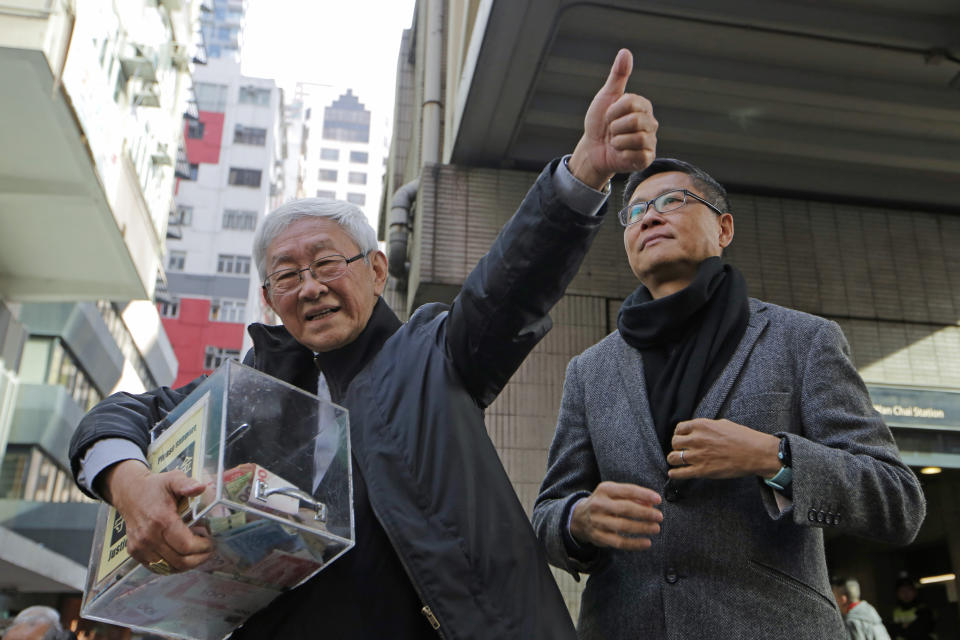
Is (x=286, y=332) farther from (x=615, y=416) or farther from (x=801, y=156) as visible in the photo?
(x=801, y=156)

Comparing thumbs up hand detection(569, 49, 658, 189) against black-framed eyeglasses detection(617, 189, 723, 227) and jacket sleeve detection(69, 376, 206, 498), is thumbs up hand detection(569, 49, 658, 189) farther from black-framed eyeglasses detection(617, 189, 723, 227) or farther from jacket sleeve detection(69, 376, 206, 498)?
jacket sleeve detection(69, 376, 206, 498)

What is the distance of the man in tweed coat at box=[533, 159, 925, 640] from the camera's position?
179cm

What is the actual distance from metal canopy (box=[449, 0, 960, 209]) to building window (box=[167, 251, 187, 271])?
168ft

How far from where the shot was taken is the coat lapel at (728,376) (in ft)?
6.59

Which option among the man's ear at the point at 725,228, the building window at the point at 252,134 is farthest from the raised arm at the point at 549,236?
the building window at the point at 252,134

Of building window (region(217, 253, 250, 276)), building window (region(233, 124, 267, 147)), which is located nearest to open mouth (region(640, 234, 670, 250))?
building window (region(217, 253, 250, 276))

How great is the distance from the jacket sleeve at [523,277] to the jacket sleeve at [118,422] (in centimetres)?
64

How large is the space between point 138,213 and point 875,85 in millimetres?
16473

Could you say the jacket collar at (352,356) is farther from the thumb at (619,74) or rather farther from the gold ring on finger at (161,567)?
the thumb at (619,74)

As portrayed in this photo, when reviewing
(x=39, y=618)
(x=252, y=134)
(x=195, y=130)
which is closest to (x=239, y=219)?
(x=252, y=134)

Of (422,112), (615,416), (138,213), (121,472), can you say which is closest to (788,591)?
(615,416)

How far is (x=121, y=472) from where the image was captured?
1730 mm

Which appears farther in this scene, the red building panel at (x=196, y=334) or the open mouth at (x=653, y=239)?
the red building panel at (x=196, y=334)

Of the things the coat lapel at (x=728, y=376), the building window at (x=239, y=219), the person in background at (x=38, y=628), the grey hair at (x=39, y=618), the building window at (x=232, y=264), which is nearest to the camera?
the coat lapel at (x=728, y=376)
